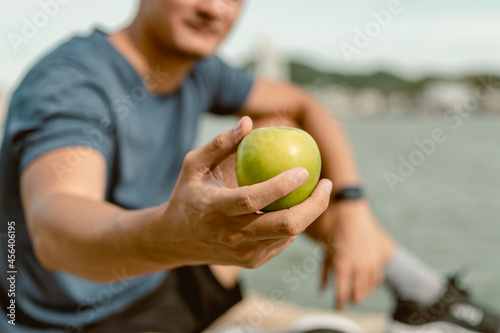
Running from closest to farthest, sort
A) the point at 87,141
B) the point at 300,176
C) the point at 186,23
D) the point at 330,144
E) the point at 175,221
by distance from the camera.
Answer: the point at 300,176 → the point at 175,221 → the point at 87,141 → the point at 186,23 → the point at 330,144

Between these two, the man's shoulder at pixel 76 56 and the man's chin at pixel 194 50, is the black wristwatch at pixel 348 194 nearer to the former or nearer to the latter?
the man's chin at pixel 194 50

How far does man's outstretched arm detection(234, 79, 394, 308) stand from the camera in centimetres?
241

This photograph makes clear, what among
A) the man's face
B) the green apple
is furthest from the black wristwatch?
the green apple

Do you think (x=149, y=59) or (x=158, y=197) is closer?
(x=149, y=59)

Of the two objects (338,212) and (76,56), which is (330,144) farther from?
(76,56)

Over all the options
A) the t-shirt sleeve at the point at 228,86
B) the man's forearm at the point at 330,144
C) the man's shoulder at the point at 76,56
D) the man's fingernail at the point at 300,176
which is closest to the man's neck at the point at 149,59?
the man's shoulder at the point at 76,56

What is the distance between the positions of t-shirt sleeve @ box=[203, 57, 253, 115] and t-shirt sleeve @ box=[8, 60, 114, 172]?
104cm

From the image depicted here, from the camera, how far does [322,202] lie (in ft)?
3.30

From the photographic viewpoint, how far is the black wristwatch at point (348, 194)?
2547 mm

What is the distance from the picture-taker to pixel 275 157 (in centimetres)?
115

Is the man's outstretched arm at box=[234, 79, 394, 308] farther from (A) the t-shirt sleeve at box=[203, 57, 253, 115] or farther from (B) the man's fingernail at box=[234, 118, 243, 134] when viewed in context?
(B) the man's fingernail at box=[234, 118, 243, 134]

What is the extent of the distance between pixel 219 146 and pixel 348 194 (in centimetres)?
166

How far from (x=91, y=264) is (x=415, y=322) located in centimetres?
194

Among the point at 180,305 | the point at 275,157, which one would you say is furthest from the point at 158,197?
the point at 275,157
